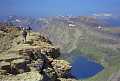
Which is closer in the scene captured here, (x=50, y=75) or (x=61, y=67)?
(x=50, y=75)

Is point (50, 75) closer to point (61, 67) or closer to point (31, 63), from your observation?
point (31, 63)

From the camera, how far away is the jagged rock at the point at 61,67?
32719mm

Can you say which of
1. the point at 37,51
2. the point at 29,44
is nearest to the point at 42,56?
the point at 37,51

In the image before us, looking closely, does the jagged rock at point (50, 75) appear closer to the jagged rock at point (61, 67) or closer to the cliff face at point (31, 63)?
the cliff face at point (31, 63)

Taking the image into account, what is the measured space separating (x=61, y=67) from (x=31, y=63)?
18.0ft

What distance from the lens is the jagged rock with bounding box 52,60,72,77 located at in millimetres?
32719

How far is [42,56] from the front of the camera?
32.5 m

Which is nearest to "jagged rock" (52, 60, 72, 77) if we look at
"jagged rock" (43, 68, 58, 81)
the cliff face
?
the cliff face

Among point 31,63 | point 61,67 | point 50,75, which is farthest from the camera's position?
point 61,67

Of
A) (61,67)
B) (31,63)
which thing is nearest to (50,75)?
(31,63)

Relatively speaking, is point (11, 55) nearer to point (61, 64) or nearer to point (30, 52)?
point (30, 52)

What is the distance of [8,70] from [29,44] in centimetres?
804

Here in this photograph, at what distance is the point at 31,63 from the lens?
94.2 feet

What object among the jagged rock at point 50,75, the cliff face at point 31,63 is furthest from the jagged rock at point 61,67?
the jagged rock at point 50,75
